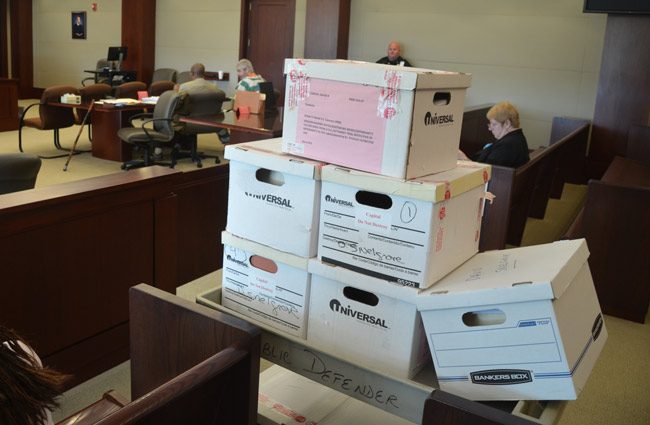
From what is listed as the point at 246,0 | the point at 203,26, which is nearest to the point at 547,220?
the point at 246,0

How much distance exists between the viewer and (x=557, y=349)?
1350mm

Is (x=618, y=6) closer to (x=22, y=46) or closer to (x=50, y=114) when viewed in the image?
(x=50, y=114)

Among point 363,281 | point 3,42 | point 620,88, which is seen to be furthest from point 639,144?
point 3,42

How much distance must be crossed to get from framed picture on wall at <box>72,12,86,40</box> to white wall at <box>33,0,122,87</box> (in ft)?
0.31

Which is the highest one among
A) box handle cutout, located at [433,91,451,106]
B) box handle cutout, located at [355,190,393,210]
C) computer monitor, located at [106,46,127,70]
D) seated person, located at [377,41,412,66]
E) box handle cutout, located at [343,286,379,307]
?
seated person, located at [377,41,412,66]

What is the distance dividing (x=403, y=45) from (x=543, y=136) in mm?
2386

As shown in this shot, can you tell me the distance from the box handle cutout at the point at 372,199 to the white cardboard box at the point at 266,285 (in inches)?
9.2

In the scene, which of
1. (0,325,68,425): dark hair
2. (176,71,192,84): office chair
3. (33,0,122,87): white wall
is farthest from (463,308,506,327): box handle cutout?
(33,0,122,87): white wall

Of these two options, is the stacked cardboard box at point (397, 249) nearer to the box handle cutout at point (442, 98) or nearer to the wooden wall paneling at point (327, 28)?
the box handle cutout at point (442, 98)

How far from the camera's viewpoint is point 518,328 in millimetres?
1386

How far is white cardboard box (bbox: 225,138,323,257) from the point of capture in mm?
1684

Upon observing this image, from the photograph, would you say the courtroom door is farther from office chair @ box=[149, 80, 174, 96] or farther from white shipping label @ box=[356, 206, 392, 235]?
white shipping label @ box=[356, 206, 392, 235]

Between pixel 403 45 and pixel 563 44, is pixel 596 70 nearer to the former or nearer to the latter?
pixel 563 44

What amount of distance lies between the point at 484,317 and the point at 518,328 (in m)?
0.12
